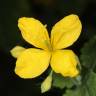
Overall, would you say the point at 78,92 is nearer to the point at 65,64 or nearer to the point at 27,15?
the point at 65,64

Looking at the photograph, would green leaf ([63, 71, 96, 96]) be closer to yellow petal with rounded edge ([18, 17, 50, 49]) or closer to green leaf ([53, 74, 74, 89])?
green leaf ([53, 74, 74, 89])

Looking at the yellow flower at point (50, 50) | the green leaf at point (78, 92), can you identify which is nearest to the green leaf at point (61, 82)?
the green leaf at point (78, 92)

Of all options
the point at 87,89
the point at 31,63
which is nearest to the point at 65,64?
the point at 31,63

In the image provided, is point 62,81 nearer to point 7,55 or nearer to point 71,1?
point 7,55

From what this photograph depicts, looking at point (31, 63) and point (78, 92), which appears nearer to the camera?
point (31, 63)

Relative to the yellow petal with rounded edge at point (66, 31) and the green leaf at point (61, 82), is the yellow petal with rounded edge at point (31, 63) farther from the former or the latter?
the green leaf at point (61, 82)

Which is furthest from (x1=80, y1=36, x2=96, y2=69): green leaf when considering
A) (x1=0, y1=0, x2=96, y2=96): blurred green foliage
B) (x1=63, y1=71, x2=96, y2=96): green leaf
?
(x1=0, y1=0, x2=96, y2=96): blurred green foliage
